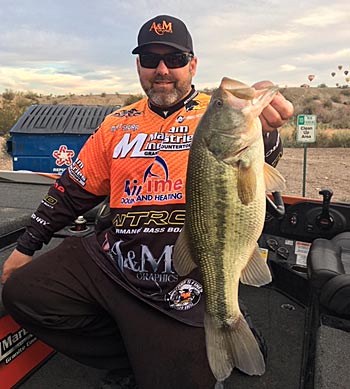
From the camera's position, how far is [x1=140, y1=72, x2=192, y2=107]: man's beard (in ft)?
8.32

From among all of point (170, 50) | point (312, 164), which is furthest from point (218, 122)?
point (312, 164)

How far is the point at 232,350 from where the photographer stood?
183 centimetres

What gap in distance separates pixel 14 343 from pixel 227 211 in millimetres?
1533

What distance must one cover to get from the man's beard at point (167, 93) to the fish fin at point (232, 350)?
1.22 metres

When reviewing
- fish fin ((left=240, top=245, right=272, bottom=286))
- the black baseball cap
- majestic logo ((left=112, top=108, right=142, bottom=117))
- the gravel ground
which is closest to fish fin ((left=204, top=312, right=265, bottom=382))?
fish fin ((left=240, top=245, right=272, bottom=286))

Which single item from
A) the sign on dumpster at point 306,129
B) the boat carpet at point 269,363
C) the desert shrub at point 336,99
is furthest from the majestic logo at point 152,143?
the desert shrub at point 336,99

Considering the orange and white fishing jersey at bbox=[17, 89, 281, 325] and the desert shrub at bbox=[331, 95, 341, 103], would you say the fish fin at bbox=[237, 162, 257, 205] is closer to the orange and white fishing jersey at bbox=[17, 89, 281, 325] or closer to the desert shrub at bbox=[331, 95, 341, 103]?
the orange and white fishing jersey at bbox=[17, 89, 281, 325]

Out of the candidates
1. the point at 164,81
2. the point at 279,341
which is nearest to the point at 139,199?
the point at 164,81

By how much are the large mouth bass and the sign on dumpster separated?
18.7ft

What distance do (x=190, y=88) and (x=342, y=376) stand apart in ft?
5.38

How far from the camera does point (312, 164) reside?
709 inches

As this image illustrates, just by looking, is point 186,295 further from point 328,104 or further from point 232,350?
point 328,104

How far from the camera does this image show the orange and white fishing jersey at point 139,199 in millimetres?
→ 2367

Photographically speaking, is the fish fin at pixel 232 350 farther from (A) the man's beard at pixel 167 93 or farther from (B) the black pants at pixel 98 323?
(A) the man's beard at pixel 167 93
